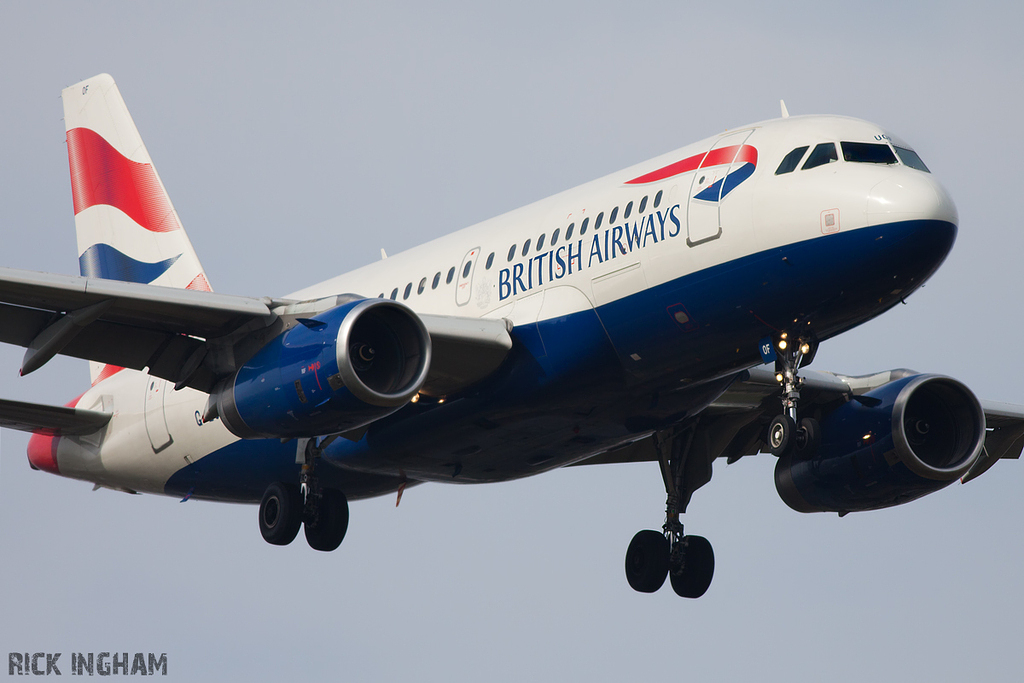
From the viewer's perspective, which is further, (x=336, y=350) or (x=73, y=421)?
(x=73, y=421)

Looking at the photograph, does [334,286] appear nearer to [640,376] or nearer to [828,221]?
[640,376]

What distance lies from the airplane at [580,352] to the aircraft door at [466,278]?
0.13ft

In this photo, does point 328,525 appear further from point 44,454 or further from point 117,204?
point 117,204

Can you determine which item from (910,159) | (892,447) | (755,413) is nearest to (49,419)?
(755,413)

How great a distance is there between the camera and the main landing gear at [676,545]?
27.9 meters

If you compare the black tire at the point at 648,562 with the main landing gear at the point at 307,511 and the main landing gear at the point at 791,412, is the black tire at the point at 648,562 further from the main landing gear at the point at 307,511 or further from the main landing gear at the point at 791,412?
the main landing gear at the point at 791,412

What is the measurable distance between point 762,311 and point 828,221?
1.59 m

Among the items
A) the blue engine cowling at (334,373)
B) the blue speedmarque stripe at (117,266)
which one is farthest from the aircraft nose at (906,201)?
the blue speedmarque stripe at (117,266)

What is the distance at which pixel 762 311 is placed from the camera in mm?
20938

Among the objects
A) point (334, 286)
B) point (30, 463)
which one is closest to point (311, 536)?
point (334, 286)

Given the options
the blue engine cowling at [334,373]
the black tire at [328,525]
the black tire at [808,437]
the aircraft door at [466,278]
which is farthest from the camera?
the black tire at [328,525]

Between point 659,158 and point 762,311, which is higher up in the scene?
point 659,158

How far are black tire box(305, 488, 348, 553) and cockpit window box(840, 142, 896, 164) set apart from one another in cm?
1110

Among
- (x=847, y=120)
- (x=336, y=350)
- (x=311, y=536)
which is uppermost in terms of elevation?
(x=847, y=120)
